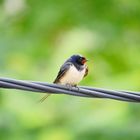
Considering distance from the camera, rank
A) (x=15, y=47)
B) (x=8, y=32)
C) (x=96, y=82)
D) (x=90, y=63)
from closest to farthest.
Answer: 1. (x=96, y=82)
2. (x=90, y=63)
3. (x=15, y=47)
4. (x=8, y=32)

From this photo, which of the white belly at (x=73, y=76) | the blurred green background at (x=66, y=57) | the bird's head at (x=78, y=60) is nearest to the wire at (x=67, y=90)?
the white belly at (x=73, y=76)

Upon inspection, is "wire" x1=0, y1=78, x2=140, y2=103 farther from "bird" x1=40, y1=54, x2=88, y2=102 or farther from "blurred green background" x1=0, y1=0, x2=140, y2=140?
"blurred green background" x1=0, y1=0, x2=140, y2=140

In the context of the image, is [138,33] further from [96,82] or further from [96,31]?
[96,82]

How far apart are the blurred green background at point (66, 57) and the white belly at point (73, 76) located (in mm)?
868

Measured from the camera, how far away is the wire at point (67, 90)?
351cm

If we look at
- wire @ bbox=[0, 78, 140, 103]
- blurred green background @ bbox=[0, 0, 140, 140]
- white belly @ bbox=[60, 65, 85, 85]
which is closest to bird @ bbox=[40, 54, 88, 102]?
white belly @ bbox=[60, 65, 85, 85]

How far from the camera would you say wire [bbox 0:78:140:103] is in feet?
11.5

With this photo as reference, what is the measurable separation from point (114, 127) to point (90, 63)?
112 cm

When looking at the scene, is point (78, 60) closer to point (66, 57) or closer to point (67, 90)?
point (67, 90)

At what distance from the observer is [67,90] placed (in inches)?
142

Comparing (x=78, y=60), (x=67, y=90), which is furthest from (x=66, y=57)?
(x=67, y=90)

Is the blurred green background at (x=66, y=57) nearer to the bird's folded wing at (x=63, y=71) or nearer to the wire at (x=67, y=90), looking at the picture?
the bird's folded wing at (x=63, y=71)

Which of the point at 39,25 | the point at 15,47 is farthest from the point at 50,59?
the point at 39,25

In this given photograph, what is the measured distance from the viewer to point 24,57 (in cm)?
615
